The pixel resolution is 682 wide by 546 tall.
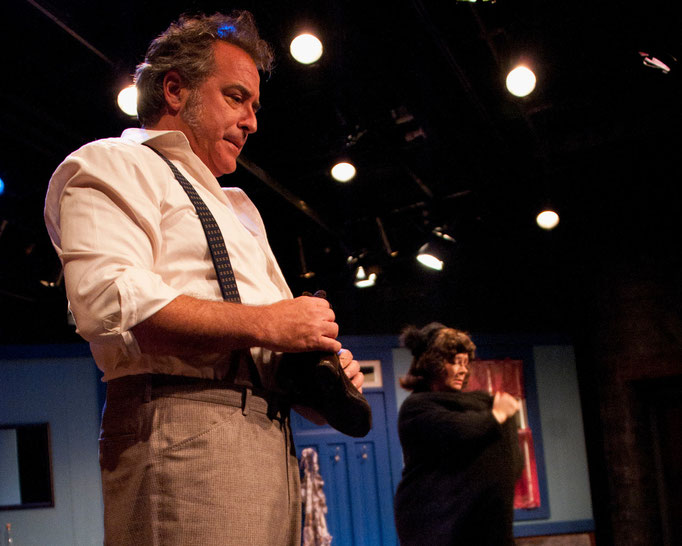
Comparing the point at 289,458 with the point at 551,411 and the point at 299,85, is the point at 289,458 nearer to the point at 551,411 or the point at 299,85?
the point at 299,85

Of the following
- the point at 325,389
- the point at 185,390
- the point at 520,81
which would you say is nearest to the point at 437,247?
the point at 520,81

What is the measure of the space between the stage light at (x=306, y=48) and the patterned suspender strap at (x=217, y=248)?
233 cm

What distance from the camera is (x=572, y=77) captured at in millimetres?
4738

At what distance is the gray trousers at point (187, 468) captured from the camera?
909mm

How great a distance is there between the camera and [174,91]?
52.8 inches

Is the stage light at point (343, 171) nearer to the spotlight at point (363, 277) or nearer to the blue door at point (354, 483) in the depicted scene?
the spotlight at point (363, 277)

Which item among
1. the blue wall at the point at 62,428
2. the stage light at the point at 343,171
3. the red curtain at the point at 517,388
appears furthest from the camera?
the red curtain at the point at 517,388

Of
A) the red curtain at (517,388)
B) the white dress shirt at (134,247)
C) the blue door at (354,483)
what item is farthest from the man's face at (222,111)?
the red curtain at (517,388)

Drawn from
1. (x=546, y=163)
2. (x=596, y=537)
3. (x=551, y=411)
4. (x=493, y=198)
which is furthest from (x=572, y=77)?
(x=596, y=537)

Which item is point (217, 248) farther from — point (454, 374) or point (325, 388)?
point (454, 374)

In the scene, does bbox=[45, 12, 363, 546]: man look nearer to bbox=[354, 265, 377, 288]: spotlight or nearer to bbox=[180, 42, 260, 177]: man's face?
bbox=[180, 42, 260, 177]: man's face

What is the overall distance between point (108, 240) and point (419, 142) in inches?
175

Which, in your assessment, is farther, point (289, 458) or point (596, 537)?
point (596, 537)

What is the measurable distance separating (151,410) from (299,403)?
0.28 metres
